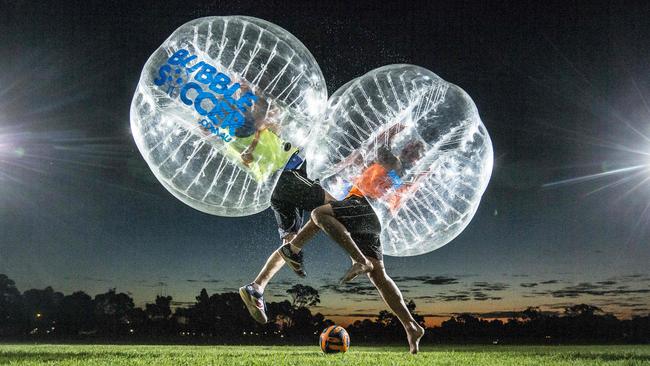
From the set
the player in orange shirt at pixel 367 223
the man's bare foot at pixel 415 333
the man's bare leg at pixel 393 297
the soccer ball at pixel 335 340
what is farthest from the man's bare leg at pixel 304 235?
the soccer ball at pixel 335 340

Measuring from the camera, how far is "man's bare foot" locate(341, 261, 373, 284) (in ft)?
15.6

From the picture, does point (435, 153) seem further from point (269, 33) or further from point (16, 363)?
point (16, 363)

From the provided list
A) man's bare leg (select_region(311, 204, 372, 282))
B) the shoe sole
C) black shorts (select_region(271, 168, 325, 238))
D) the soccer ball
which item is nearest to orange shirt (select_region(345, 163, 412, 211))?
man's bare leg (select_region(311, 204, 372, 282))

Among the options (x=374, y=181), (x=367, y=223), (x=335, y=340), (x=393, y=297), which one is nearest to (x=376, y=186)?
(x=374, y=181)

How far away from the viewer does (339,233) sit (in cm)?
487

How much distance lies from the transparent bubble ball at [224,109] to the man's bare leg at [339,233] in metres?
0.55

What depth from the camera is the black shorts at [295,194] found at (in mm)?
5125

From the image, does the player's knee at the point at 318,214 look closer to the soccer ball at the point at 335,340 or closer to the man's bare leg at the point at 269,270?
the man's bare leg at the point at 269,270

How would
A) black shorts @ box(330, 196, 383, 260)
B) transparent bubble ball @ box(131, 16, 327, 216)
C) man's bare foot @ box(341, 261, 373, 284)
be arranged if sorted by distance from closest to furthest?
transparent bubble ball @ box(131, 16, 327, 216), man's bare foot @ box(341, 261, 373, 284), black shorts @ box(330, 196, 383, 260)

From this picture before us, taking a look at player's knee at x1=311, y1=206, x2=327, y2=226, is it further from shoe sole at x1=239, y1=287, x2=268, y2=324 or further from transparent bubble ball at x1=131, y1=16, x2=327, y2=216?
shoe sole at x1=239, y1=287, x2=268, y2=324

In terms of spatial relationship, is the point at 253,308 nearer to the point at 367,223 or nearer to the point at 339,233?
the point at 339,233

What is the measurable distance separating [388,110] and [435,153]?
1.90ft

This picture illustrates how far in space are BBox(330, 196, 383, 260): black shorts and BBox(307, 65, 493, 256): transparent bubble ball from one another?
10 cm

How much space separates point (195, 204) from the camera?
5.11 m
